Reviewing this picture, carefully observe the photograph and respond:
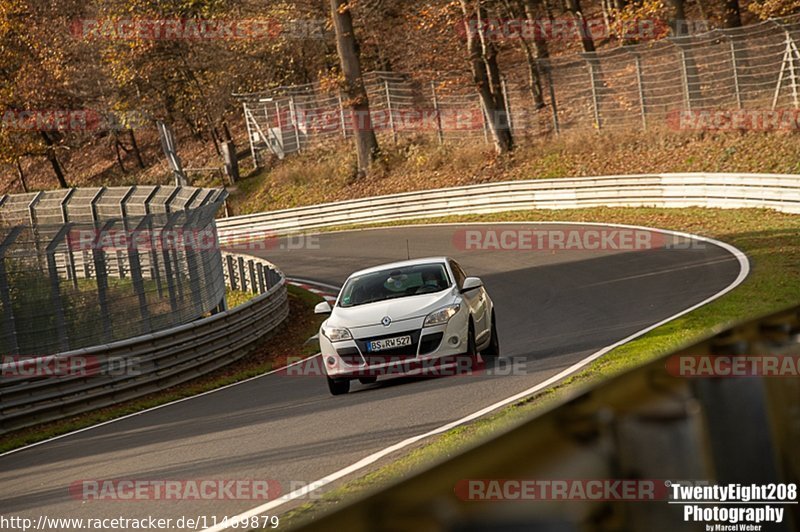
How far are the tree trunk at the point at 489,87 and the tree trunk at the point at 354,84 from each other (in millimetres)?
5437

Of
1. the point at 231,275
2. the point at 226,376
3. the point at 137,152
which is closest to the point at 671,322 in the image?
the point at 226,376

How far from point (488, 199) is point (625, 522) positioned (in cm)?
3548

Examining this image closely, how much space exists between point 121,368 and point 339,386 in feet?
15.2

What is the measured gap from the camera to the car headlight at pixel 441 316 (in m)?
13.0

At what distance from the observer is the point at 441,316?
13.0m

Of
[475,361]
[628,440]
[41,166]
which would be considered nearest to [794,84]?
[475,361]

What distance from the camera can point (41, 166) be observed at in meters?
71.9

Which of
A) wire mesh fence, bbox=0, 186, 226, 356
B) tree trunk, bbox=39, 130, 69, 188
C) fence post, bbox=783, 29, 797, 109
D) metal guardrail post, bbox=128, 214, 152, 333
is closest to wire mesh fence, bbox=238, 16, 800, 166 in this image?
fence post, bbox=783, 29, 797, 109

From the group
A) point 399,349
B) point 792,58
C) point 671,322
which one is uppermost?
point 792,58

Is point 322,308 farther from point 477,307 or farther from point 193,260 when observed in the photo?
point 193,260

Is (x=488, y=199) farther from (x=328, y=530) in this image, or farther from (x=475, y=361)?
(x=328, y=530)

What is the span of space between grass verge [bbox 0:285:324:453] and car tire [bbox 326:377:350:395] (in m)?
3.54

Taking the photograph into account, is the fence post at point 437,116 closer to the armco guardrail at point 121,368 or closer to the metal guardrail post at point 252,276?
the metal guardrail post at point 252,276

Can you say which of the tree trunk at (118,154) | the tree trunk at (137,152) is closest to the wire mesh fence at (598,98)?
the tree trunk at (137,152)
